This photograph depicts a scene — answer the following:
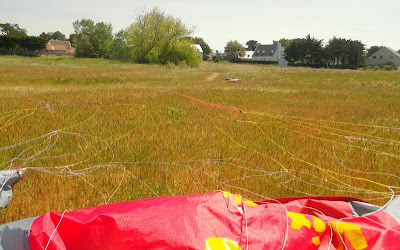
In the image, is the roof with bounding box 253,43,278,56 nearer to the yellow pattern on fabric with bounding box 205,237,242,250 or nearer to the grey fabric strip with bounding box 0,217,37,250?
the yellow pattern on fabric with bounding box 205,237,242,250

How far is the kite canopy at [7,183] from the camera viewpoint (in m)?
2.18

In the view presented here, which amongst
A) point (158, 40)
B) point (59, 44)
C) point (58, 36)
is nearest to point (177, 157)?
point (158, 40)

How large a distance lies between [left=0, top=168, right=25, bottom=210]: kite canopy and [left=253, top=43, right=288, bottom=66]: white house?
8990cm

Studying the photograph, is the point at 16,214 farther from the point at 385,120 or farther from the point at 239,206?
the point at 385,120

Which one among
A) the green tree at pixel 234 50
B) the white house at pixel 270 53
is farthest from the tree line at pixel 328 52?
the green tree at pixel 234 50

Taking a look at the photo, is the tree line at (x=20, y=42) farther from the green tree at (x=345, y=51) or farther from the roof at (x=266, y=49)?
the roof at (x=266, y=49)

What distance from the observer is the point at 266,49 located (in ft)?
→ 323

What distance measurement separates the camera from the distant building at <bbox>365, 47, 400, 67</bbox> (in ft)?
245

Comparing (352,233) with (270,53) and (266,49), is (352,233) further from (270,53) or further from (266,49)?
(266,49)

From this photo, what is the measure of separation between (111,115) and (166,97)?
3221 mm

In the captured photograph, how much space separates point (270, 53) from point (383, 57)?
31.1m

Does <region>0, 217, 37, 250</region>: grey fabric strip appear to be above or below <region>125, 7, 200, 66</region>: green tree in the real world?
below

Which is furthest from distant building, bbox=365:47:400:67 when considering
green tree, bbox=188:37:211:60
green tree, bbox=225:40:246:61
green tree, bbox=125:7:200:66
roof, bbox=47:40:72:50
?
roof, bbox=47:40:72:50

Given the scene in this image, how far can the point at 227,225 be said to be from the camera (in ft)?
5.48
